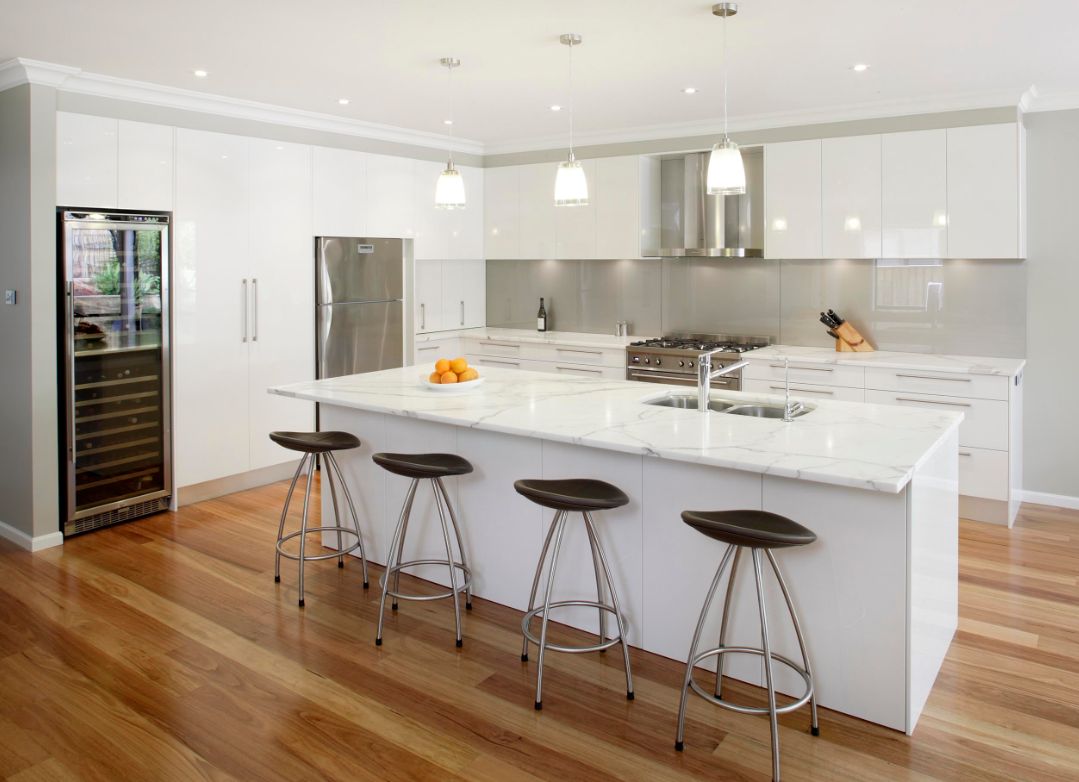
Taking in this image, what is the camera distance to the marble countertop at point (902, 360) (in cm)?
483

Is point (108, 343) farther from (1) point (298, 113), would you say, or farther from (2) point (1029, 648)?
(2) point (1029, 648)

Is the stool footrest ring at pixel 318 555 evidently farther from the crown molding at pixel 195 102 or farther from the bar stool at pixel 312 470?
the crown molding at pixel 195 102

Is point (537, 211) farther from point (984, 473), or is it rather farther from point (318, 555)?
point (984, 473)

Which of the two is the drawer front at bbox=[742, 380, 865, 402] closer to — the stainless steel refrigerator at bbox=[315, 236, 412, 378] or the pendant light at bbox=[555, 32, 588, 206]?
the pendant light at bbox=[555, 32, 588, 206]

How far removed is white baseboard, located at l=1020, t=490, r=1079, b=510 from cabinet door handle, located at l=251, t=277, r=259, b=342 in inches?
198

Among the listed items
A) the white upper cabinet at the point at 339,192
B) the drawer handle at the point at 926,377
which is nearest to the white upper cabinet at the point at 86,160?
the white upper cabinet at the point at 339,192

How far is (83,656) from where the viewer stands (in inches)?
129

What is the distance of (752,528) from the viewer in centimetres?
255

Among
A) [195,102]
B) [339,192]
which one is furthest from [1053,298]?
[195,102]

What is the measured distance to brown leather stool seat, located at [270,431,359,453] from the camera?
12.5 feet

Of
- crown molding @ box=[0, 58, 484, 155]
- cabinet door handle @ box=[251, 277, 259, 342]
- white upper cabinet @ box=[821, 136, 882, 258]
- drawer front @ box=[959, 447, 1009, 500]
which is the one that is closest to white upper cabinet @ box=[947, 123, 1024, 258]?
white upper cabinet @ box=[821, 136, 882, 258]

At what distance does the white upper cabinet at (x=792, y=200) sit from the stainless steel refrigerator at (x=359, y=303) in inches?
108

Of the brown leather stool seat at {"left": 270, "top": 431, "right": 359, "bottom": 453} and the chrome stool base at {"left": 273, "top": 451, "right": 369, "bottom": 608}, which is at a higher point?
the brown leather stool seat at {"left": 270, "top": 431, "right": 359, "bottom": 453}

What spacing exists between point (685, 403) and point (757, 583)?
56.1 inches
